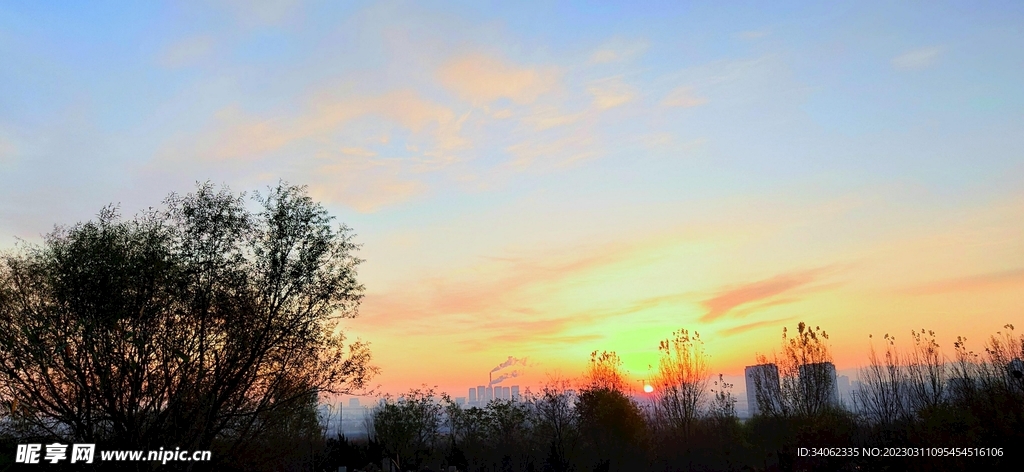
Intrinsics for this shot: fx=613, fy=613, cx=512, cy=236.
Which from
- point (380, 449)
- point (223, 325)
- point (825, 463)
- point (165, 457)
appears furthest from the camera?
point (380, 449)

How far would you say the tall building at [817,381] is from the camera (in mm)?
23483

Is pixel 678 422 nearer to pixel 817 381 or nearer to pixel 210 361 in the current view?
pixel 817 381

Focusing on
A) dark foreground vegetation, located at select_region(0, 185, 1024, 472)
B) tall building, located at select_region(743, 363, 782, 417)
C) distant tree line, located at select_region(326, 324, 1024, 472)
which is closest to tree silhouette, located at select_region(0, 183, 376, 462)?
dark foreground vegetation, located at select_region(0, 185, 1024, 472)

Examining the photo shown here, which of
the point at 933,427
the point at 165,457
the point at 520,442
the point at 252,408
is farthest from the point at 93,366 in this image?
the point at 933,427

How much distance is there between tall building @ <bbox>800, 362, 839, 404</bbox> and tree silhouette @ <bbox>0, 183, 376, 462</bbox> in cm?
1742

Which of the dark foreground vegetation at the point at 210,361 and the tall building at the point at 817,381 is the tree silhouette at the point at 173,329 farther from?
the tall building at the point at 817,381

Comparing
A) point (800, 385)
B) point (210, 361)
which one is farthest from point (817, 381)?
point (210, 361)

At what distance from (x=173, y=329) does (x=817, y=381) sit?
2211 cm

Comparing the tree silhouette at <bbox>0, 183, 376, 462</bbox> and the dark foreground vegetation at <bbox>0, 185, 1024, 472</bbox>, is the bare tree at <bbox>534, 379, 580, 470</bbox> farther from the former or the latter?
the tree silhouette at <bbox>0, 183, 376, 462</bbox>

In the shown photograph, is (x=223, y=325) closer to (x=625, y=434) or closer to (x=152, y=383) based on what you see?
(x=152, y=383)

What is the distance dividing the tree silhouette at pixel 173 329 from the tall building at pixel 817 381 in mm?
17420

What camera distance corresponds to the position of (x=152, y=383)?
1330 cm

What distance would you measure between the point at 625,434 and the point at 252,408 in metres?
14.3

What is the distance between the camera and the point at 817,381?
23719 millimetres
